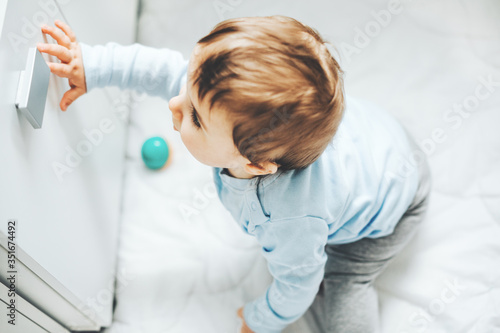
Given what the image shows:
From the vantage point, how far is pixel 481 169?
33.1 inches

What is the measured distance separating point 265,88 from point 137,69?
288mm

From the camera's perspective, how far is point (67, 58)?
0.53m

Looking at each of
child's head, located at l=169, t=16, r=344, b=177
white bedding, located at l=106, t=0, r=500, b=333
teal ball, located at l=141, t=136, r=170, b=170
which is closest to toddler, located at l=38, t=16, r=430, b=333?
child's head, located at l=169, t=16, r=344, b=177

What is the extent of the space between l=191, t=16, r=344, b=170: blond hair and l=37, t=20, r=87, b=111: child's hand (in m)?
0.17

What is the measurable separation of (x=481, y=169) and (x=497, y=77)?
0.20m

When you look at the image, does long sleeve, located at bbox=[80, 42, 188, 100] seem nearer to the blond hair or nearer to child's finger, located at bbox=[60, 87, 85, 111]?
child's finger, located at bbox=[60, 87, 85, 111]

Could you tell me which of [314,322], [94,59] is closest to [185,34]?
[94,59]

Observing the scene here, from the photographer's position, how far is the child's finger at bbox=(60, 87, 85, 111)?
1.74 feet

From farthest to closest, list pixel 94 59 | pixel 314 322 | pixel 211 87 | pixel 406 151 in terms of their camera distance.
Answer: pixel 314 322, pixel 406 151, pixel 94 59, pixel 211 87

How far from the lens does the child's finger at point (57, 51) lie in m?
0.47

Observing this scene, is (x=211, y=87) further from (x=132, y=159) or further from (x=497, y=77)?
(x=497, y=77)

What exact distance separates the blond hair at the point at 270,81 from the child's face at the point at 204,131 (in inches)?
0.5

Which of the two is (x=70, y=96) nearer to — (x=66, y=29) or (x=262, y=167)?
(x=66, y=29)

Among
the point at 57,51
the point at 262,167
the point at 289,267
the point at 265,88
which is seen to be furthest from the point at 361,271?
the point at 57,51
